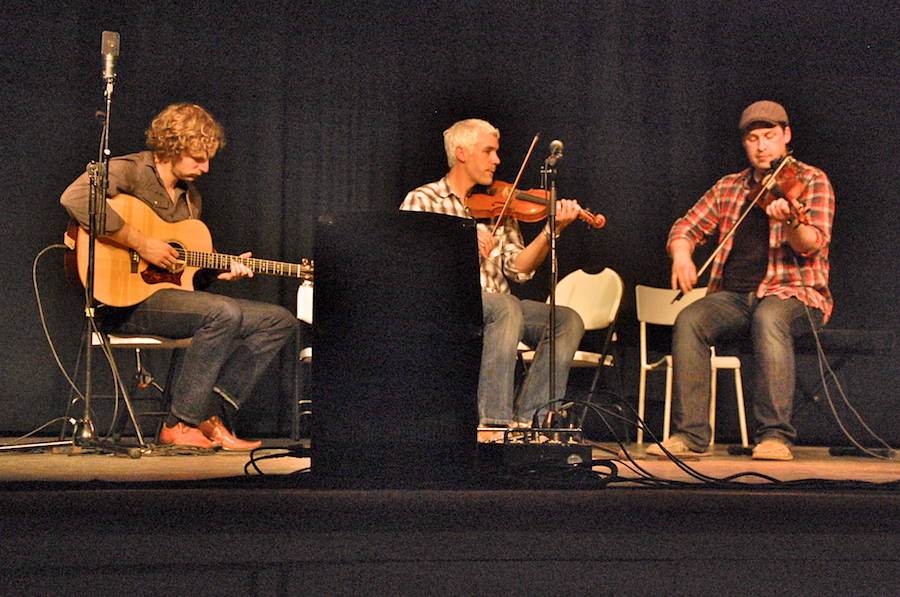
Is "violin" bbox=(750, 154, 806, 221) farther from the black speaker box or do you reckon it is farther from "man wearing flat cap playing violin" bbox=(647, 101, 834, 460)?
the black speaker box

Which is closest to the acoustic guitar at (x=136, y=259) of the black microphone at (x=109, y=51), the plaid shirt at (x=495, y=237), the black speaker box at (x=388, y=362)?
the black microphone at (x=109, y=51)

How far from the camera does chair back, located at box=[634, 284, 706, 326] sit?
384cm

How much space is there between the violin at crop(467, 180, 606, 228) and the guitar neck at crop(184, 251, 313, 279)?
736 millimetres

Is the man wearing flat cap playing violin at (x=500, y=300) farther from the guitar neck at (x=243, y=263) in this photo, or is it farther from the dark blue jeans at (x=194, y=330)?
the dark blue jeans at (x=194, y=330)

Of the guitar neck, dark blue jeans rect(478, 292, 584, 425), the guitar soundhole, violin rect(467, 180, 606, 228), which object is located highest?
violin rect(467, 180, 606, 228)

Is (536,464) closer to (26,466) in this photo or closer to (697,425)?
(697,425)

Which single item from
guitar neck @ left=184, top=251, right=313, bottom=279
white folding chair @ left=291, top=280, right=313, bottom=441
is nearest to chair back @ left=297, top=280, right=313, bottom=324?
white folding chair @ left=291, top=280, right=313, bottom=441

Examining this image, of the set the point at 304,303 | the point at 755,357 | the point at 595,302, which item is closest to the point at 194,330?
the point at 304,303

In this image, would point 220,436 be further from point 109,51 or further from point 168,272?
point 109,51

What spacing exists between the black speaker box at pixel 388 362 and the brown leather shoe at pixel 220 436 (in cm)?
150

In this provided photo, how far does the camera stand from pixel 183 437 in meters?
2.90

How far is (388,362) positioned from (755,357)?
169 cm

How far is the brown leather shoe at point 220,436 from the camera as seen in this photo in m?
3.02

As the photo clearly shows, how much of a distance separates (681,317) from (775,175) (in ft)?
1.86
